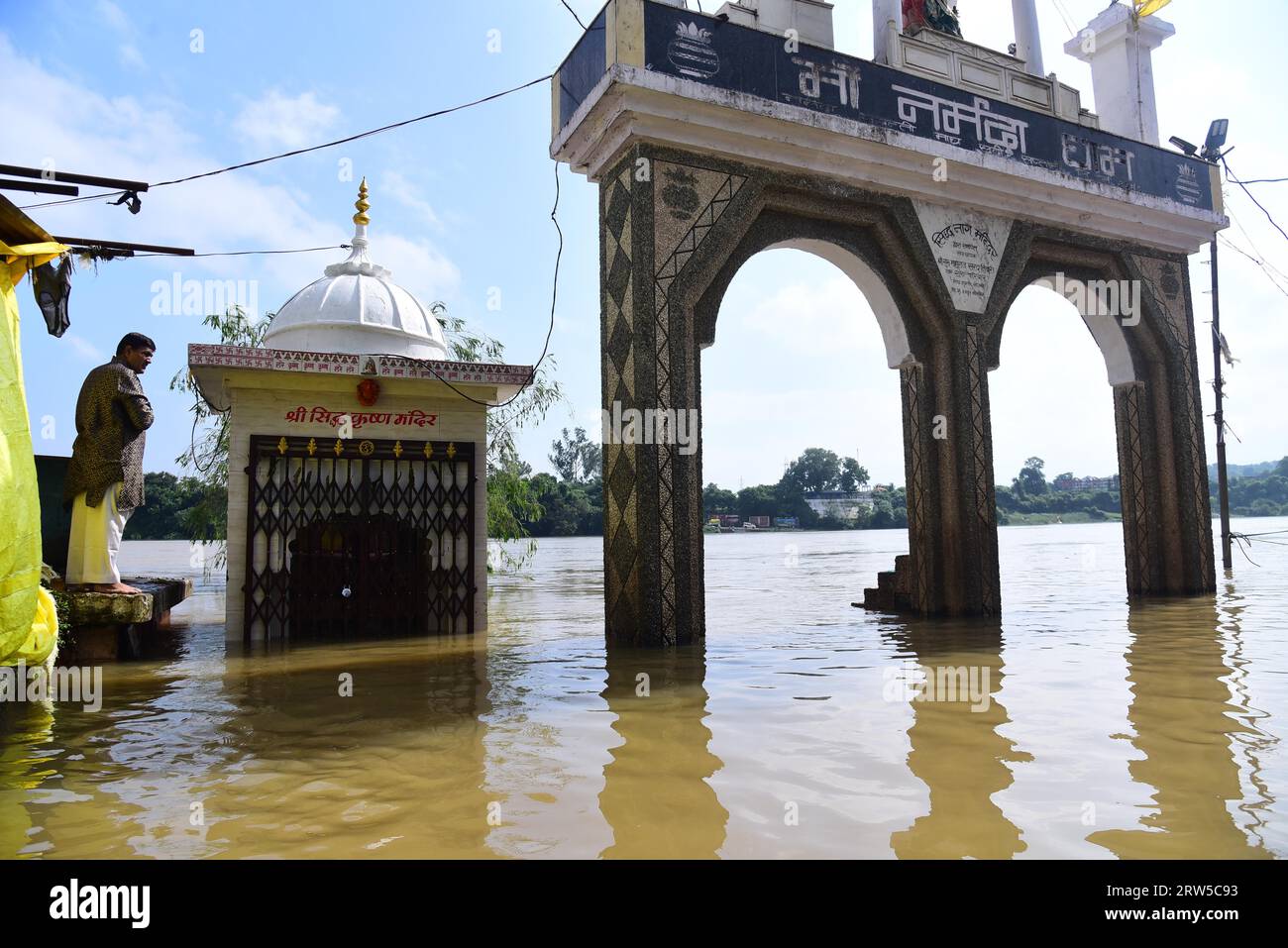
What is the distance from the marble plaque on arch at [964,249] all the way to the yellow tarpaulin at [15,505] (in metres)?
9.34

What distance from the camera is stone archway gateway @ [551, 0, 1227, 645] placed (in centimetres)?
834

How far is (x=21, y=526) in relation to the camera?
4.30m

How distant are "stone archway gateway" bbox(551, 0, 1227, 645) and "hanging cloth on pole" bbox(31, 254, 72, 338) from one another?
4823 mm

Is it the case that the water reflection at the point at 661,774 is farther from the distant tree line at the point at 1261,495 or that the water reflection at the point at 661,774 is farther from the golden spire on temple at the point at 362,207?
the distant tree line at the point at 1261,495

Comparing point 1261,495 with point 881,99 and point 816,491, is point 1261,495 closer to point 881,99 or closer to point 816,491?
point 816,491

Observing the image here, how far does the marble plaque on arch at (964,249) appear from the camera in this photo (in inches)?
410

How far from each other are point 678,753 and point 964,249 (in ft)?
28.9

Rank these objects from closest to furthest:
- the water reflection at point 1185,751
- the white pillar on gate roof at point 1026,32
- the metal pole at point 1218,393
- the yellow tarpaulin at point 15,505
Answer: the water reflection at point 1185,751, the yellow tarpaulin at point 15,505, the white pillar on gate roof at point 1026,32, the metal pole at point 1218,393

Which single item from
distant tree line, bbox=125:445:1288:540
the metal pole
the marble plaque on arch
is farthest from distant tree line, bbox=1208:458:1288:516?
the marble plaque on arch

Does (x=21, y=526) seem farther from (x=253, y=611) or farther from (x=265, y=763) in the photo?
(x=253, y=611)

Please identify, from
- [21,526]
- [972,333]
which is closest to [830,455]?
[972,333]

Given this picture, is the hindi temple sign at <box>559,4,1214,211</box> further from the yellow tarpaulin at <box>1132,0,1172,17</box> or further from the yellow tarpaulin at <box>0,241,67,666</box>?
the yellow tarpaulin at <box>0,241,67,666</box>

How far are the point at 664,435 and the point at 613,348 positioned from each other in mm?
1197

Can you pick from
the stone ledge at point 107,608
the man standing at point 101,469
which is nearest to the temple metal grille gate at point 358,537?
the stone ledge at point 107,608
